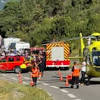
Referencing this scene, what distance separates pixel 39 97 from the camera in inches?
752

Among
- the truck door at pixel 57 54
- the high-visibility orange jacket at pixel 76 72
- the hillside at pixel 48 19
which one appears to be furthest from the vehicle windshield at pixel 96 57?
the hillside at pixel 48 19

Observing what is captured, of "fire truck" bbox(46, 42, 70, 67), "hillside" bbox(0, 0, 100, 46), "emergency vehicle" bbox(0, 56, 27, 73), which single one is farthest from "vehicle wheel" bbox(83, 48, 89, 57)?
"hillside" bbox(0, 0, 100, 46)

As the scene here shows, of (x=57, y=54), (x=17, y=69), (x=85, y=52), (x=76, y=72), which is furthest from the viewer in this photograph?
(x=17, y=69)

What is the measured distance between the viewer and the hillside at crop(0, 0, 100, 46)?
223 ft

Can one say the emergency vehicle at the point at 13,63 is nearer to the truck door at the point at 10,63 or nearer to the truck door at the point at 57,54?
the truck door at the point at 10,63

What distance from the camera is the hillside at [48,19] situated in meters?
68.0

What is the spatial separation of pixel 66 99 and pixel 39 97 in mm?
1389

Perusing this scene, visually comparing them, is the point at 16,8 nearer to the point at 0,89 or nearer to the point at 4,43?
the point at 4,43

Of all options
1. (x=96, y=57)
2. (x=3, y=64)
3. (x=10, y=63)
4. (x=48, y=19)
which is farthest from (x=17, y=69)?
(x=48, y=19)

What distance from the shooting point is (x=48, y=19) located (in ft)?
267

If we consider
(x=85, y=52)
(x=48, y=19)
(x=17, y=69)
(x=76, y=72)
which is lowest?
(x=76, y=72)

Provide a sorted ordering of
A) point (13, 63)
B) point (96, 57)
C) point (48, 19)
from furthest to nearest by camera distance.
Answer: point (48, 19) < point (13, 63) < point (96, 57)

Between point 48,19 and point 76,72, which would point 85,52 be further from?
point 48,19

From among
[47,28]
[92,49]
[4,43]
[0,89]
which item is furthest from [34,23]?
[0,89]
